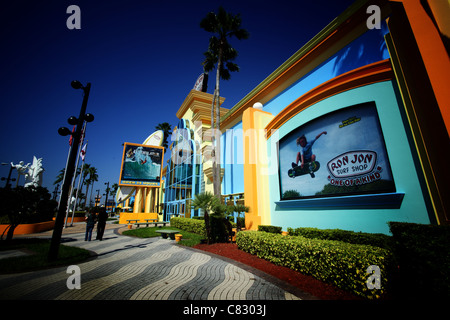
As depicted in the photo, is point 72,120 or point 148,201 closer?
point 72,120

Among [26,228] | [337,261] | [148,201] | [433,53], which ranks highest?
[433,53]

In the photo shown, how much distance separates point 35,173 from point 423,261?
40.3 m

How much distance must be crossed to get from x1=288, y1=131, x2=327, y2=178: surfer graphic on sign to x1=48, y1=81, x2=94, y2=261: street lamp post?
9353 millimetres

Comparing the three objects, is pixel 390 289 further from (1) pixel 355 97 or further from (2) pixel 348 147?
(1) pixel 355 97

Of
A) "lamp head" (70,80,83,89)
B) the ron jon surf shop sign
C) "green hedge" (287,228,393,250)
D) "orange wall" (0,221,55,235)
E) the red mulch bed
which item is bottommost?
the red mulch bed

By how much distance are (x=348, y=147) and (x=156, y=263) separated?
8265mm

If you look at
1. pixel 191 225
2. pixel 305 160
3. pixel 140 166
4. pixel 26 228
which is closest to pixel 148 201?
pixel 140 166

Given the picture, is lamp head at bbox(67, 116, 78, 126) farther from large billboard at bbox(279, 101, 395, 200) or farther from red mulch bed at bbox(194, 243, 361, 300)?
large billboard at bbox(279, 101, 395, 200)

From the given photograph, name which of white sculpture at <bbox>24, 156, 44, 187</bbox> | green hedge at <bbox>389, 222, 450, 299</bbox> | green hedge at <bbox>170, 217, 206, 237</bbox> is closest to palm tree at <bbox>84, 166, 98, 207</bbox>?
white sculpture at <bbox>24, 156, 44, 187</bbox>

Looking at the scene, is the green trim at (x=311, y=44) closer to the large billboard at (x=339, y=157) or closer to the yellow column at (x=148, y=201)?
the large billboard at (x=339, y=157)

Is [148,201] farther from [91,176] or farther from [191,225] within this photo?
[91,176]

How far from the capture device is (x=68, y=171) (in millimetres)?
6500

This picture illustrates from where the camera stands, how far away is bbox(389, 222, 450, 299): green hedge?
3020 millimetres
